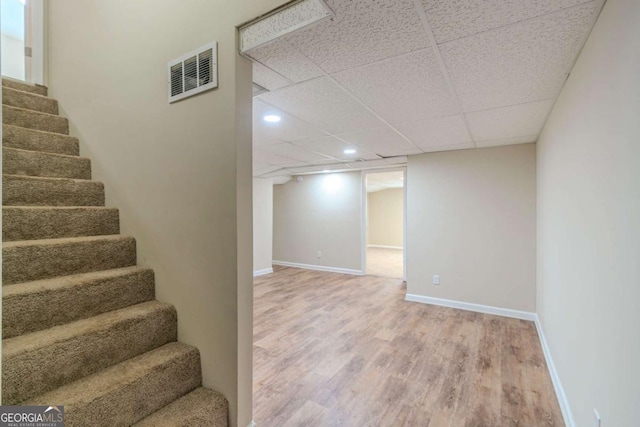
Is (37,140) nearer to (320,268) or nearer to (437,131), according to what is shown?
(437,131)

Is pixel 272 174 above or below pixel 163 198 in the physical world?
above

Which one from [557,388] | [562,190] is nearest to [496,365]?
[557,388]

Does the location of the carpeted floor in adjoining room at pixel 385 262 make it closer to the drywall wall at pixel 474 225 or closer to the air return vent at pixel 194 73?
the drywall wall at pixel 474 225

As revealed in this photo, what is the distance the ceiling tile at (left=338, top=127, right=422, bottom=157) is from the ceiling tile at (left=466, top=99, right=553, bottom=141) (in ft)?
2.54

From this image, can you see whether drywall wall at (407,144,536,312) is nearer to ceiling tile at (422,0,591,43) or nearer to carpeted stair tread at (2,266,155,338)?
ceiling tile at (422,0,591,43)

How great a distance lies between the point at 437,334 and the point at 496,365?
2.28ft

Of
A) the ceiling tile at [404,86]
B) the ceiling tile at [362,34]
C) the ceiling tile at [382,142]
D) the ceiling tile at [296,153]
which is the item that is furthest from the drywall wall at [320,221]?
the ceiling tile at [362,34]

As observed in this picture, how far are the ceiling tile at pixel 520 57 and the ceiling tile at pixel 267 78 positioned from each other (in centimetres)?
99

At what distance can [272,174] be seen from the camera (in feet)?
21.1

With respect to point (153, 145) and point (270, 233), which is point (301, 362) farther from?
point (270, 233)

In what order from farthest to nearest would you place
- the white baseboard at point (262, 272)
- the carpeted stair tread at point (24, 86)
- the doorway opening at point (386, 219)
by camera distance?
the doorway opening at point (386, 219), the white baseboard at point (262, 272), the carpeted stair tread at point (24, 86)

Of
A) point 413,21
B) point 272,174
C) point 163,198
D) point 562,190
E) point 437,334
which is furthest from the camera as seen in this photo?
point 272,174

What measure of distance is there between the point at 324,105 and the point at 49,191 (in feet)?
6.59

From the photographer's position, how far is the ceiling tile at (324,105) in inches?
86.0
